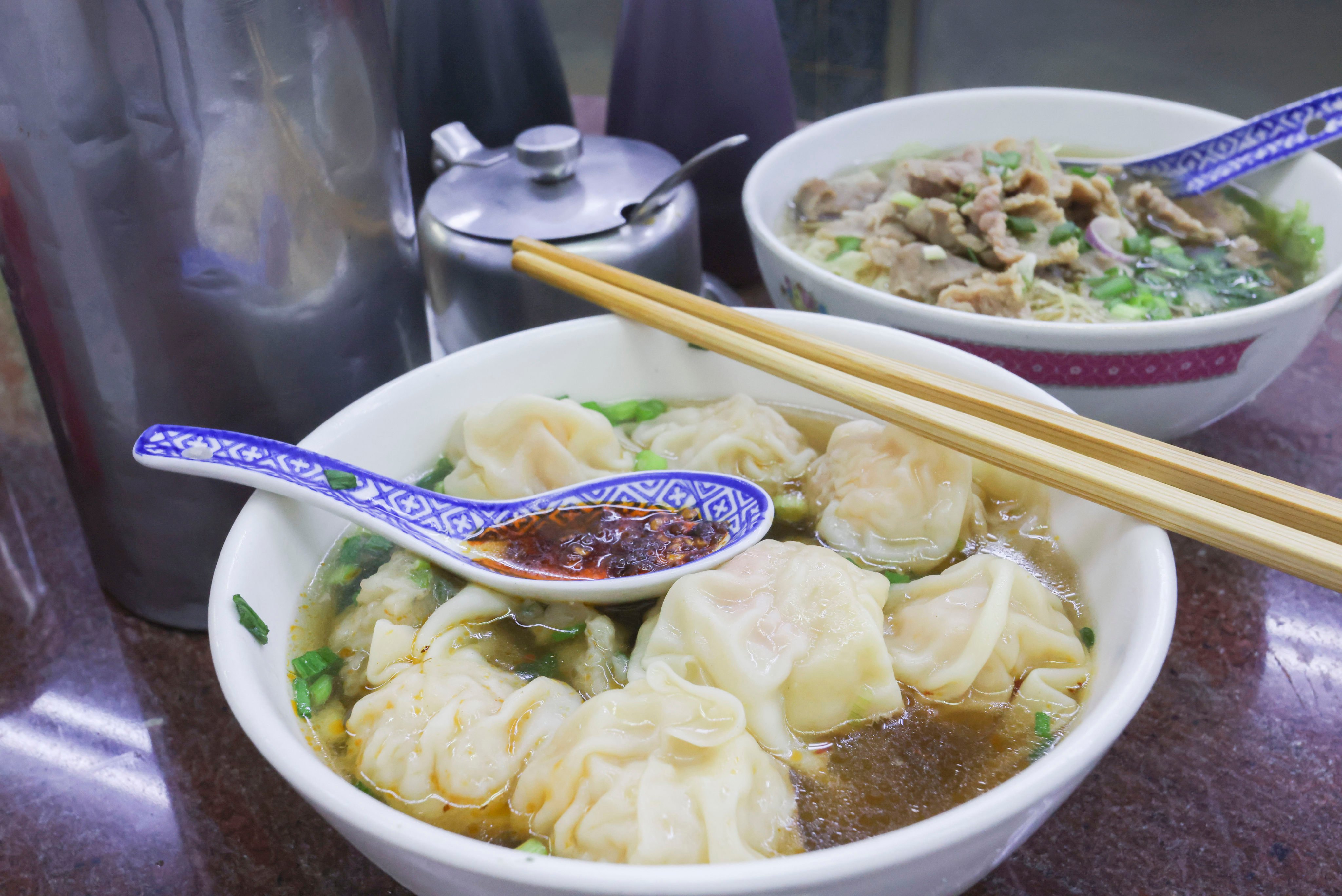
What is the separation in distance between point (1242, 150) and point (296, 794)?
2.26 m

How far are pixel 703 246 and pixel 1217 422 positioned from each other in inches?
44.2

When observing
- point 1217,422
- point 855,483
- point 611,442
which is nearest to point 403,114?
point 611,442

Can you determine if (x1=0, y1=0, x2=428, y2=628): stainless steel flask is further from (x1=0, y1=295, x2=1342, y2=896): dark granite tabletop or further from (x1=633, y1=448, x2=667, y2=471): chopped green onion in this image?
(x1=633, y1=448, x2=667, y2=471): chopped green onion

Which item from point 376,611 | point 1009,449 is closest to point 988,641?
point 1009,449

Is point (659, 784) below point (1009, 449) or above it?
below

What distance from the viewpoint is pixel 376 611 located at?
50.4 inches

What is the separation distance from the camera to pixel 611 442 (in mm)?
1535

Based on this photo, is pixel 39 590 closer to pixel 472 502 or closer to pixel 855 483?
pixel 472 502

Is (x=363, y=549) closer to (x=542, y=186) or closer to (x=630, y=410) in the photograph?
(x=630, y=410)

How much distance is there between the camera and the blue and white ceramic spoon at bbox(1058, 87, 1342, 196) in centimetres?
208

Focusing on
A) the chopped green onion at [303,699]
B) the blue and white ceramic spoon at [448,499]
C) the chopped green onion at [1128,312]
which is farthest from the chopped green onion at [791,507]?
the chopped green onion at [1128,312]

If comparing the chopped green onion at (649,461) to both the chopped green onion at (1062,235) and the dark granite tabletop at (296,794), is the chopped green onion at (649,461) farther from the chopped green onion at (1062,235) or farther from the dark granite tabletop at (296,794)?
the chopped green onion at (1062,235)

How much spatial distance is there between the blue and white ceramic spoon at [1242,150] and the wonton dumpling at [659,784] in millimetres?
1839

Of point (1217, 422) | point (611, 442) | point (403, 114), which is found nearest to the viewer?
point (611, 442)
